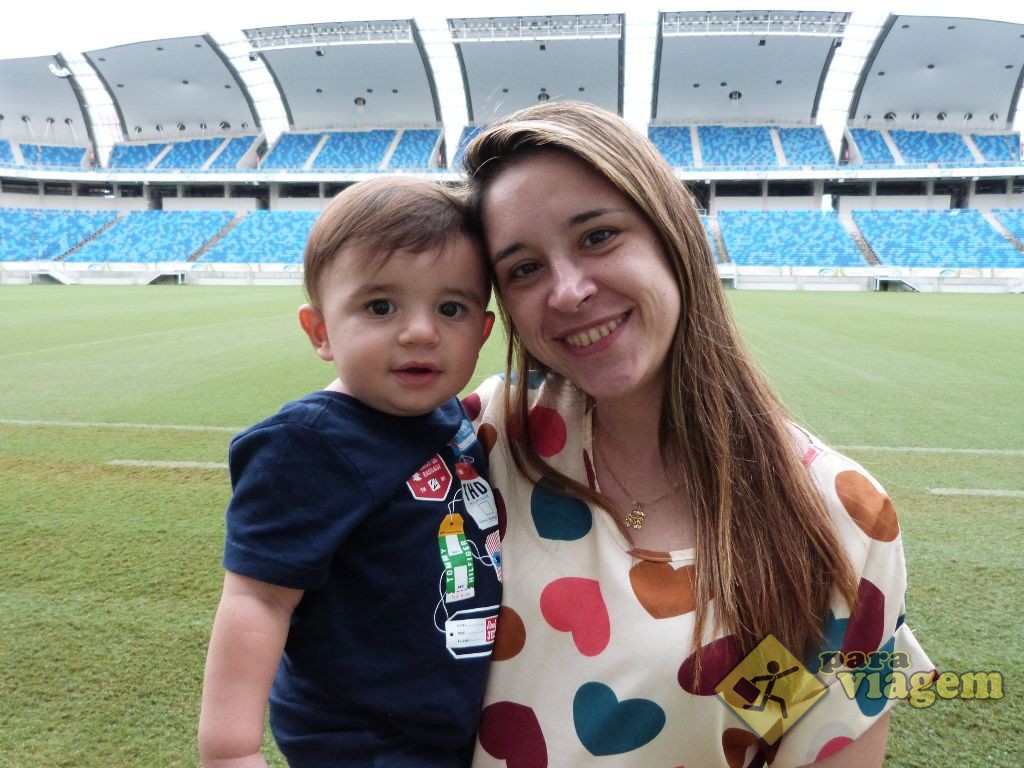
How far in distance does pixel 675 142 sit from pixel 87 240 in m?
31.6

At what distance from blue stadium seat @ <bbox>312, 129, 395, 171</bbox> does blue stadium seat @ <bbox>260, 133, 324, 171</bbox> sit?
2.45 ft

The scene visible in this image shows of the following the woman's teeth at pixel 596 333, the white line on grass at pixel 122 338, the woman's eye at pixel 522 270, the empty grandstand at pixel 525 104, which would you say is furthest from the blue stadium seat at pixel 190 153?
the woman's teeth at pixel 596 333

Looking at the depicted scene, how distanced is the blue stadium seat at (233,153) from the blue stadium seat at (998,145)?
40287 mm

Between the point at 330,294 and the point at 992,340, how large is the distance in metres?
11.7

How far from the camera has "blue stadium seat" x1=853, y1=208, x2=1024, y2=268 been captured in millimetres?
27438

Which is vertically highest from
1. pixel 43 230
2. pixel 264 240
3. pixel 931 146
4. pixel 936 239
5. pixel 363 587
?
pixel 363 587

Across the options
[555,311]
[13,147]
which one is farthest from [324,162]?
[555,311]

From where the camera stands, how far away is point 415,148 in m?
38.2

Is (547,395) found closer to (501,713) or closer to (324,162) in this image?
(501,713)

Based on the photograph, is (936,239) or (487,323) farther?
(936,239)

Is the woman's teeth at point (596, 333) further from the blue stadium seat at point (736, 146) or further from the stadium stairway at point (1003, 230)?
the blue stadium seat at point (736, 146)

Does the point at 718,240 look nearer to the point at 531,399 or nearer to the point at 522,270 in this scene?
the point at 531,399

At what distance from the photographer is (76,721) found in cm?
162

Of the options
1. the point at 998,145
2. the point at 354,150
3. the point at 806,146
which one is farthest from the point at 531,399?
the point at 998,145
